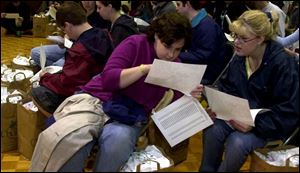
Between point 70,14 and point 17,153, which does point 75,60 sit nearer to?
point 70,14

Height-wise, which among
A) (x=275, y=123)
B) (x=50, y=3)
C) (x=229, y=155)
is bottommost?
(x=229, y=155)

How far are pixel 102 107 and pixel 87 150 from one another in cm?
24

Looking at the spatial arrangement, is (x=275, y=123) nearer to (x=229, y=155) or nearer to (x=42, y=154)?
(x=229, y=155)

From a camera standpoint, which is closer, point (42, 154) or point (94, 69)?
point (42, 154)

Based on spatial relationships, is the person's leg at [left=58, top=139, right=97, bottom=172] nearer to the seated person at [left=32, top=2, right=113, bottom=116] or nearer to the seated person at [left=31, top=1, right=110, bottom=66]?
the seated person at [left=32, top=2, right=113, bottom=116]

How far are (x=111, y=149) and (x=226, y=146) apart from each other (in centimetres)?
48

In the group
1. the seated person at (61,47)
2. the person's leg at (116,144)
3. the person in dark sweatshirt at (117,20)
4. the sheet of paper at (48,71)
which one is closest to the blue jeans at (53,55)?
the seated person at (61,47)

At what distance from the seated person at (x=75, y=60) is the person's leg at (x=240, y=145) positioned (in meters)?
0.68

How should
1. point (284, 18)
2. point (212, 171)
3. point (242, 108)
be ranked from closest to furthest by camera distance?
1. point (212, 171)
2. point (242, 108)
3. point (284, 18)

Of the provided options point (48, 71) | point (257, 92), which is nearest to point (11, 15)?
point (48, 71)

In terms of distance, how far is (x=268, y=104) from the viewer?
5.91ft

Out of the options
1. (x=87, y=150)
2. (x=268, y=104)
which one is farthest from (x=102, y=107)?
(x=268, y=104)

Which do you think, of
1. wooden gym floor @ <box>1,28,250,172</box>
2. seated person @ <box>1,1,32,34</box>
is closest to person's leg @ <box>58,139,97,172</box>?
wooden gym floor @ <box>1,28,250,172</box>

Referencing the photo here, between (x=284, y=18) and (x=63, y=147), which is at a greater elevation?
(x=284, y=18)
